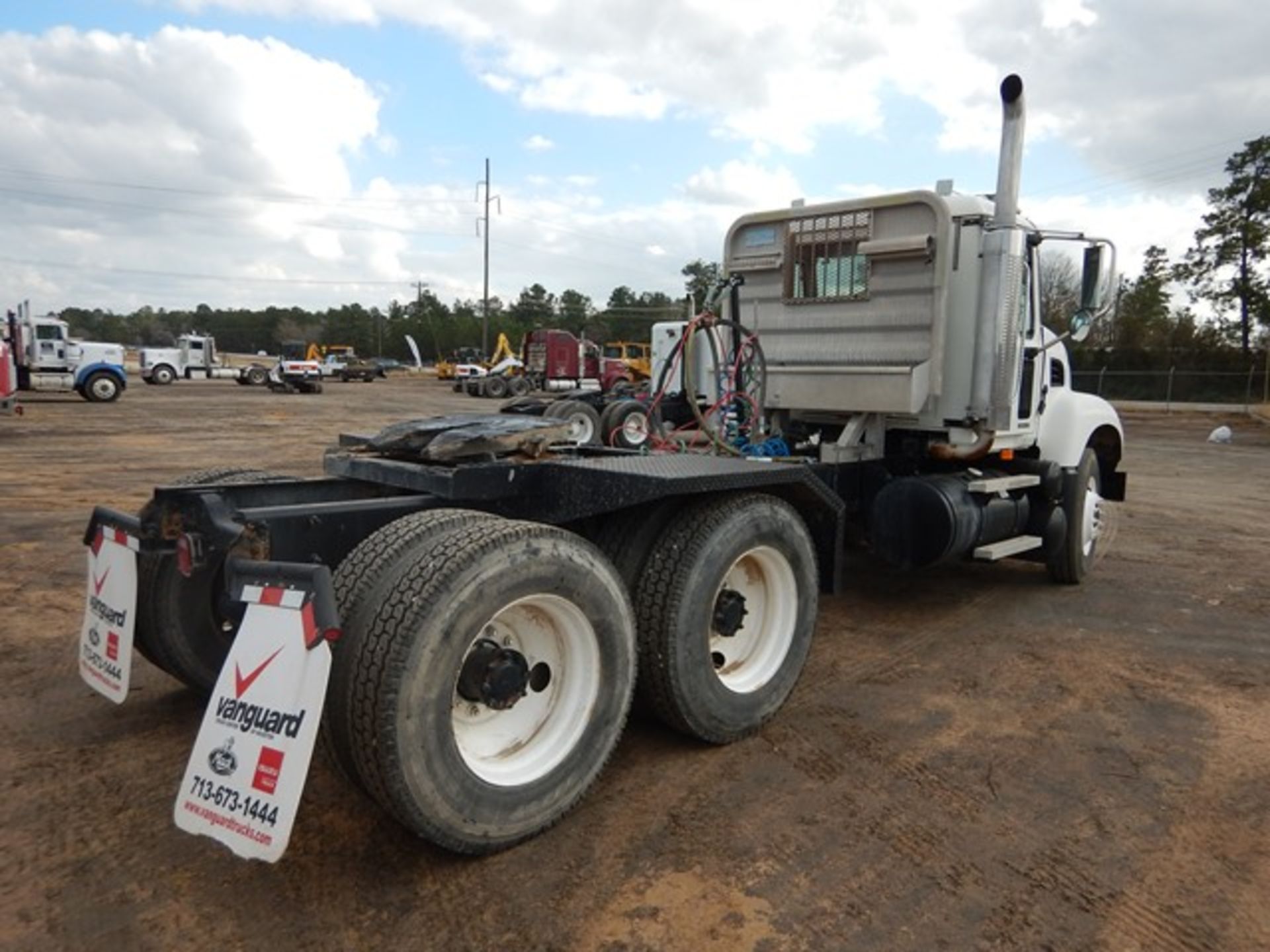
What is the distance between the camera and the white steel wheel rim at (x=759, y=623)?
380 cm

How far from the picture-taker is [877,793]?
327cm

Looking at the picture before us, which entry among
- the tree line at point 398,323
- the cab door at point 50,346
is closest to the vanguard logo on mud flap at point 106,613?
the cab door at point 50,346

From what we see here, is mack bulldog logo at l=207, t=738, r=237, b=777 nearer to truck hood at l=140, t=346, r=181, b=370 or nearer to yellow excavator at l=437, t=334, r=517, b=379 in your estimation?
yellow excavator at l=437, t=334, r=517, b=379

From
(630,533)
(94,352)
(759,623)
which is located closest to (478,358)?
(94,352)

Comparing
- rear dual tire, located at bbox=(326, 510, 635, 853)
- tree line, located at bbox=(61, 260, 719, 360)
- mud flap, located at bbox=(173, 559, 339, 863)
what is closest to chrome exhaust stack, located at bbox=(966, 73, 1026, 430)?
rear dual tire, located at bbox=(326, 510, 635, 853)

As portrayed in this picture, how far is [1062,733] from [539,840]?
2.44 metres

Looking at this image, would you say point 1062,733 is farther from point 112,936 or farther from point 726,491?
point 112,936

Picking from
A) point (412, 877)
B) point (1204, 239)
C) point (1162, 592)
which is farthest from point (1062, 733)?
point (1204, 239)

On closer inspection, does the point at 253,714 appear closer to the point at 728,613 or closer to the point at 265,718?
the point at 265,718

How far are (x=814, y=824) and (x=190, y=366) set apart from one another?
47856 millimetres

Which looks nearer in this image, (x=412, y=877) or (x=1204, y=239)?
(x=412, y=877)

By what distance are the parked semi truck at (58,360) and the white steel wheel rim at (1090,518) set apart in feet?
94.7

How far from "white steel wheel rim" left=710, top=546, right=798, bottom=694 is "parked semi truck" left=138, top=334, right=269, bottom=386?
4452cm

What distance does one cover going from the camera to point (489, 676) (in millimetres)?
2740
